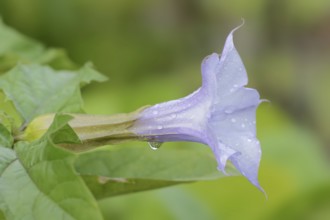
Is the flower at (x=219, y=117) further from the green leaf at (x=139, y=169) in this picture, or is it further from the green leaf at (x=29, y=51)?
the green leaf at (x=29, y=51)

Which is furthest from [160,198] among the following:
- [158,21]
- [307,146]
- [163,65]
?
[158,21]

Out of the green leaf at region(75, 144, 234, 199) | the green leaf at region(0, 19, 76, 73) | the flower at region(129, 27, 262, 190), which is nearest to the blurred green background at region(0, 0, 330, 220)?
the green leaf at region(0, 19, 76, 73)

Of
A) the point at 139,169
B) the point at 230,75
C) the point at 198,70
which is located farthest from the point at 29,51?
the point at 198,70

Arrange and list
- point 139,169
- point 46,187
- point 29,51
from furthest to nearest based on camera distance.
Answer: point 29,51, point 139,169, point 46,187

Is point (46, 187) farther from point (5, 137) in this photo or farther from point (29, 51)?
point (29, 51)

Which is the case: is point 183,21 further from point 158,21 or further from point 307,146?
point 307,146

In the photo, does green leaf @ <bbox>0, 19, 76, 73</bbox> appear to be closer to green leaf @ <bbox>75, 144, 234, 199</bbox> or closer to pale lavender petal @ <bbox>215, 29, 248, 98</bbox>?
green leaf @ <bbox>75, 144, 234, 199</bbox>
